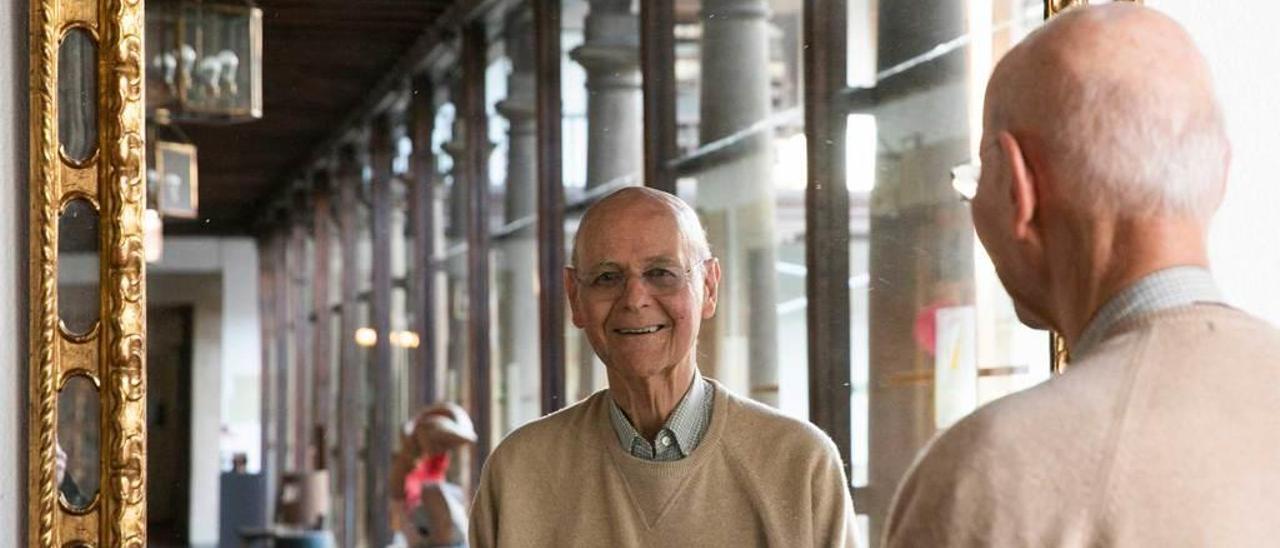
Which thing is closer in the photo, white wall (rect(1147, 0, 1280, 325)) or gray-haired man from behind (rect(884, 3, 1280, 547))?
gray-haired man from behind (rect(884, 3, 1280, 547))

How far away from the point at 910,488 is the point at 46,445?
136 cm

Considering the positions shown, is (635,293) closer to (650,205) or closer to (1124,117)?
(650,205)

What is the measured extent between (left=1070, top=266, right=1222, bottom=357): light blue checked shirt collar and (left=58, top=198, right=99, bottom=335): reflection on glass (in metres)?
1.41

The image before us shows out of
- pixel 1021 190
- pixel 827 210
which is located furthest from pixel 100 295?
pixel 1021 190

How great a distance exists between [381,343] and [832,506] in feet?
2.19

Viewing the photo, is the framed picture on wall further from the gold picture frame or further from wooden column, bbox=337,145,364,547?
the gold picture frame

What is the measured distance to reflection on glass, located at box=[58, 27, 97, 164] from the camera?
2283 millimetres

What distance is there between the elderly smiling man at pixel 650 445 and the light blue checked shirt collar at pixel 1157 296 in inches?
39.3

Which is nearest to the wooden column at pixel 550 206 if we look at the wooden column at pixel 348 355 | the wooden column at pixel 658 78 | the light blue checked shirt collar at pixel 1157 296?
the wooden column at pixel 658 78

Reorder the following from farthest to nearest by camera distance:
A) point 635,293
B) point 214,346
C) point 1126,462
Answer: point 214,346 < point 635,293 < point 1126,462

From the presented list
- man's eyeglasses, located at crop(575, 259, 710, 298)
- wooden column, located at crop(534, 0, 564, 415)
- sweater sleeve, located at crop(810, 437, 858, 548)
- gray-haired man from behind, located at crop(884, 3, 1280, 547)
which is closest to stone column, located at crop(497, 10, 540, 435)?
wooden column, located at crop(534, 0, 564, 415)

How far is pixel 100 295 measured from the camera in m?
2.27

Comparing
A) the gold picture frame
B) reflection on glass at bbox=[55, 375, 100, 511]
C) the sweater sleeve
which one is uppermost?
the gold picture frame

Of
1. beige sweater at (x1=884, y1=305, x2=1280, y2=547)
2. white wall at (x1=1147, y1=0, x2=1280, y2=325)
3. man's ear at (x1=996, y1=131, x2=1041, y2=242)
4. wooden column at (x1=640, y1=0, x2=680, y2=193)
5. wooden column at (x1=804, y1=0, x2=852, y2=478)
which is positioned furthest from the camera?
white wall at (x1=1147, y1=0, x2=1280, y2=325)
